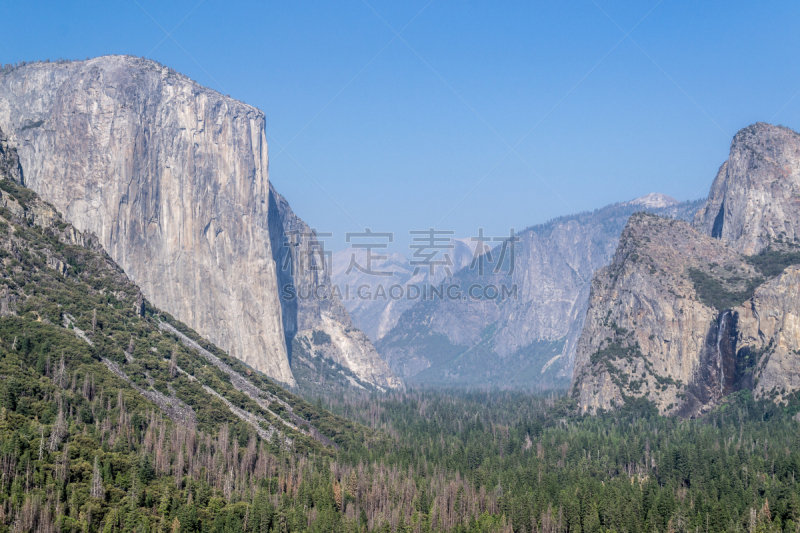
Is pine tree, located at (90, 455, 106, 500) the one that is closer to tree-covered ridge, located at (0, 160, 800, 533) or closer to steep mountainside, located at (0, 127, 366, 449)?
tree-covered ridge, located at (0, 160, 800, 533)

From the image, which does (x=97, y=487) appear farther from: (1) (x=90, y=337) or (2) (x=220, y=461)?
(1) (x=90, y=337)

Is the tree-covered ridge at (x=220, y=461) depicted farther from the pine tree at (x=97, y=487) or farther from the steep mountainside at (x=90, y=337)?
the steep mountainside at (x=90, y=337)

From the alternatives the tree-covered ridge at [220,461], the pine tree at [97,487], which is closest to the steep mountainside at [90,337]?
the tree-covered ridge at [220,461]

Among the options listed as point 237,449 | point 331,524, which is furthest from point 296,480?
point 331,524

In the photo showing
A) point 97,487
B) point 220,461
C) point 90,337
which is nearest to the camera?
point 97,487

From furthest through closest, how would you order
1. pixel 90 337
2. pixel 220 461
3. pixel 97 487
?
pixel 90 337, pixel 220 461, pixel 97 487

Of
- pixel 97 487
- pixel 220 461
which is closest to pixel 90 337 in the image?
pixel 220 461

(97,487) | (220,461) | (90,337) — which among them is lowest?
(220,461)

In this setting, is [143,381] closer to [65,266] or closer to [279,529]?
[65,266]

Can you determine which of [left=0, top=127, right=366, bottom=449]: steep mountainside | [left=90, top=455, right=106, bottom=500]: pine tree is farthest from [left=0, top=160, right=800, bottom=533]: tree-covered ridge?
[left=0, top=127, right=366, bottom=449]: steep mountainside

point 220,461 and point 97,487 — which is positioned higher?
point 97,487

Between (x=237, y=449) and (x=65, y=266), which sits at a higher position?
(x=65, y=266)
